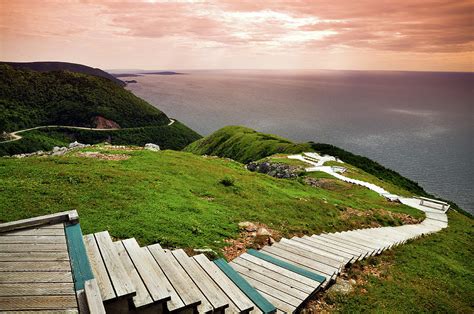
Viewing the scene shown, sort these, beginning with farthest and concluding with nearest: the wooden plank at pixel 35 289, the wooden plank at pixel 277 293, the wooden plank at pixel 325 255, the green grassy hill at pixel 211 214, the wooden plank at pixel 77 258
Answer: the green grassy hill at pixel 211 214
the wooden plank at pixel 325 255
the wooden plank at pixel 277 293
the wooden plank at pixel 77 258
the wooden plank at pixel 35 289

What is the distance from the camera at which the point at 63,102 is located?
17162 centimetres

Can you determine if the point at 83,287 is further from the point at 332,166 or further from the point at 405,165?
the point at 405,165

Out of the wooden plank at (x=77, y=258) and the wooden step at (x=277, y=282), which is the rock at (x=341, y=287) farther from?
the wooden plank at (x=77, y=258)

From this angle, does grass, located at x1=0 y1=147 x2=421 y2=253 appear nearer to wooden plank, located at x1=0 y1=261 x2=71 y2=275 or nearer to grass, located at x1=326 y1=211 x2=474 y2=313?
grass, located at x1=326 y1=211 x2=474 y2=313

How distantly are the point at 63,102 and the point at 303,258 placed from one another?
626ft

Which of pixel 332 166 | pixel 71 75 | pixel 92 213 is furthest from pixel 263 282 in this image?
pixel 71 75

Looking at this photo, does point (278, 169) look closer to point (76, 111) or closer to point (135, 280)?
point (135, 280)

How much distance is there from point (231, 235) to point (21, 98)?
197 meters

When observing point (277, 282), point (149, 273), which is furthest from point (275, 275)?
point (149, 273)

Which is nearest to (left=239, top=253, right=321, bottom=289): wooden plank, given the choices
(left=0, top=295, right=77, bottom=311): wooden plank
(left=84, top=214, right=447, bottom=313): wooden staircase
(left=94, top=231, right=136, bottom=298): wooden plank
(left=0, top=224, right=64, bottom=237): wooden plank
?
(left=84, top=214, right=447, bottom=313): wooden staircase

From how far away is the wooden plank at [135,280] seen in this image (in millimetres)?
5389

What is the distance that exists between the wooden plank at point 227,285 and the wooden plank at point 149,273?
1211 mm

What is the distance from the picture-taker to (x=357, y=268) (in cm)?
1244

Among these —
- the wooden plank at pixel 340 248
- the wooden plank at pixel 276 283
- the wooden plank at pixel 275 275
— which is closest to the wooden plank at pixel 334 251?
the wooden plank at pixel 340 248
